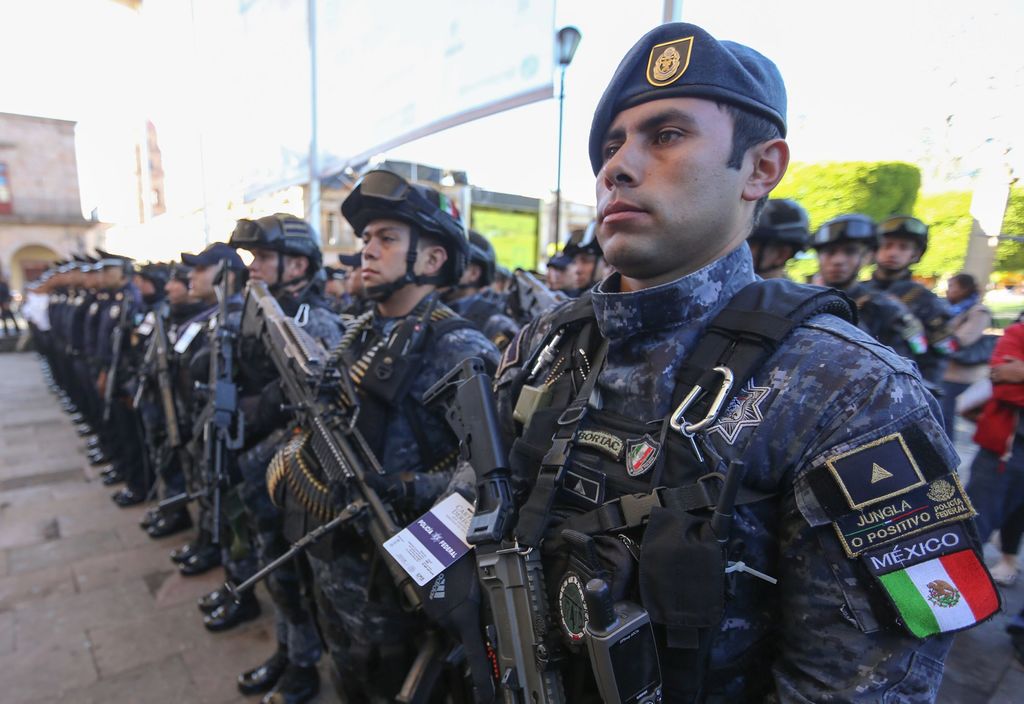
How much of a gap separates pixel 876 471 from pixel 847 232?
325 cm

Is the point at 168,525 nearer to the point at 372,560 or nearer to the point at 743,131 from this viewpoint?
the point at 372,560

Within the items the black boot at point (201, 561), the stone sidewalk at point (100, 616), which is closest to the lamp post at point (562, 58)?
the black boot at point (201, 561)

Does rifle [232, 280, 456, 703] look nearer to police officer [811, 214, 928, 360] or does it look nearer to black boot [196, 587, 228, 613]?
black boot [196, 587, 228, 613]

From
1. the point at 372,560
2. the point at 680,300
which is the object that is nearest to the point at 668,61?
the point at 680,300

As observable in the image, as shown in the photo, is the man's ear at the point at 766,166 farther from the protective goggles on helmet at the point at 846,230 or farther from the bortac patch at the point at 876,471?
the protective goggles on helmet at the point at 846,230

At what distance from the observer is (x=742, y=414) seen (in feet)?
3.23

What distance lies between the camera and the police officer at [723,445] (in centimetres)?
85

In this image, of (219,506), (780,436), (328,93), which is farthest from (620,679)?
(328,93)

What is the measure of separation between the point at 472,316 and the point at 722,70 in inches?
126

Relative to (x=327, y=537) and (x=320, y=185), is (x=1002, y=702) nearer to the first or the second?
(x=327, y=537)

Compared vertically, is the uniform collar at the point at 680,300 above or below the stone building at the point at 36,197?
below

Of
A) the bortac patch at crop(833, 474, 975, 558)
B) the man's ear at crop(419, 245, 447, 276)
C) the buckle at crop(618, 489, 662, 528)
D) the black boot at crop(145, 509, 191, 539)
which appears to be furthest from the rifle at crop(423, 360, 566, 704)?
the black boot at crop(145, 509, 191, 539)

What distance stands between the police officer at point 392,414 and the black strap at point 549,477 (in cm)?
92

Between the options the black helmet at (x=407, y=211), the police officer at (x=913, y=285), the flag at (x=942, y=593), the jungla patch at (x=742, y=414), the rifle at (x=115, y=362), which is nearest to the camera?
the flag at (x=942, y=593)
